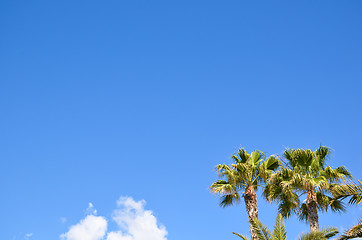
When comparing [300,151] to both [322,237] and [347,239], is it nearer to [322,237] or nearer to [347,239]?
[322,237]

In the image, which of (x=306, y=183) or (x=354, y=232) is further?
(x=306, y=183)

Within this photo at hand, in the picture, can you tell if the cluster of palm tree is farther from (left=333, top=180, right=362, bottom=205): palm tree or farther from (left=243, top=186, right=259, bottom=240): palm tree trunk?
(left=333, top=180, right=362, bottom=205): palm tree

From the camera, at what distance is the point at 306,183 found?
18781 mm

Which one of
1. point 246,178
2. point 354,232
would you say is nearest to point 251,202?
point 246,178

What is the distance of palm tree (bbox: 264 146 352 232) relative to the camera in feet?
61.4

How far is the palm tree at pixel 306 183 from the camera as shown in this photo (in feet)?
61.4

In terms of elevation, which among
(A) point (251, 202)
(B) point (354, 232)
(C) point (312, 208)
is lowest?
(B) point (354, 232)

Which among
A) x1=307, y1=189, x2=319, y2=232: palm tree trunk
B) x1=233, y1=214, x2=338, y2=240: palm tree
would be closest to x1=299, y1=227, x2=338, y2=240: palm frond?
x1=233, y1=214, x2=338, y2=240: palm tree

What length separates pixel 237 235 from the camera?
15711 millimetres

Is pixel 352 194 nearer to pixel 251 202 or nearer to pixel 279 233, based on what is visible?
pixel 279 233

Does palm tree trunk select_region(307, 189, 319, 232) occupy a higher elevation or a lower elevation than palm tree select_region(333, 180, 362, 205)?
higher

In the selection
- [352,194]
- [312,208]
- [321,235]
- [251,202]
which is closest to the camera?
[352,194]

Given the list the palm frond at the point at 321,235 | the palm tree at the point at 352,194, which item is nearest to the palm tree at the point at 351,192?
the palm tree at the point at 352,194

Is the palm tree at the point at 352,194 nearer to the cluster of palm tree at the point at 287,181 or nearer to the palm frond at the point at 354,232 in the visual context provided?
the palm frond at the point at 354,232
